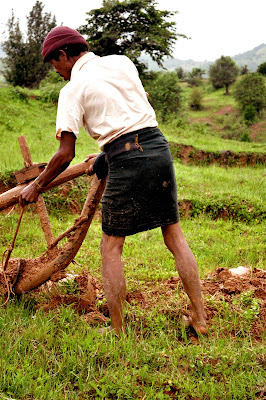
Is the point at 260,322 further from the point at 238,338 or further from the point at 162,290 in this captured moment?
the point at 162,290

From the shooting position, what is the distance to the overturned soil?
2987 millimetres

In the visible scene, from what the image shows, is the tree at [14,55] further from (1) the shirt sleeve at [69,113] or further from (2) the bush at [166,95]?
(1) the shirt sleeve at [69,113]

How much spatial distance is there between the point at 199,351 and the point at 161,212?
94cm

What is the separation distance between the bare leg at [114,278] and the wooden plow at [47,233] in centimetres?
43

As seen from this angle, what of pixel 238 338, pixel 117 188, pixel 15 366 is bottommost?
pixel 238 338

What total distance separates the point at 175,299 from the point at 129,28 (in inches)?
778

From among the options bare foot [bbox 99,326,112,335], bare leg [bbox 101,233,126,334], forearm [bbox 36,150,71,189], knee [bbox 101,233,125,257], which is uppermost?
forearm [bbox 36,150,71,189]

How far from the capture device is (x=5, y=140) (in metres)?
9.48

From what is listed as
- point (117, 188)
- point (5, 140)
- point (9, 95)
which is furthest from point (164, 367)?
point (9, 95)

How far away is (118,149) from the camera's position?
254cm

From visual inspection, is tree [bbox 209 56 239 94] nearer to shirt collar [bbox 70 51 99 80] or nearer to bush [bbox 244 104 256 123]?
bush [bbox 244 104 256 123]

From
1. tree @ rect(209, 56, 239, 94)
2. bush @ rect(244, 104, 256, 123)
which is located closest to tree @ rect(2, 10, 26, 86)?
bush @ rect(244, 104, 256, 123)

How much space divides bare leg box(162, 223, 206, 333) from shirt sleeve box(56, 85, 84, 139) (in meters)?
0.98

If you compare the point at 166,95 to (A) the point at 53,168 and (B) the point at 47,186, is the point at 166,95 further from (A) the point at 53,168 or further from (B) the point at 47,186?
(A) the point at 53,168
